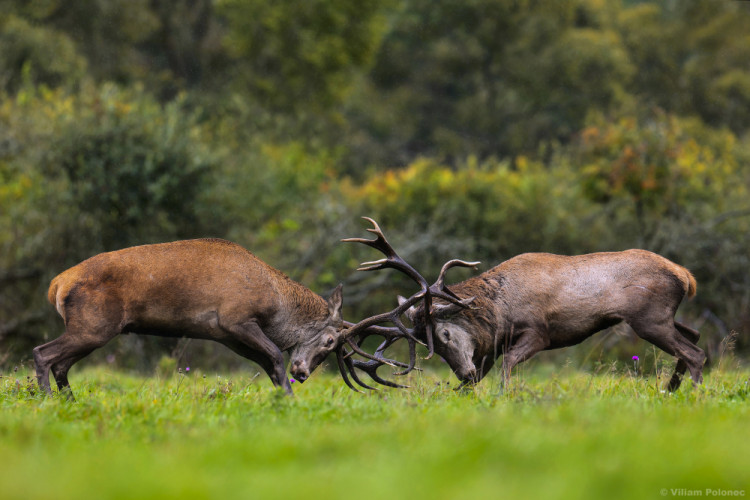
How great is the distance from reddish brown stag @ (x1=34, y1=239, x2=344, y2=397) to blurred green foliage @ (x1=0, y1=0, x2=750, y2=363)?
258 centimetres

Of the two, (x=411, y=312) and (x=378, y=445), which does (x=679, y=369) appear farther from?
(x=378, y=445)

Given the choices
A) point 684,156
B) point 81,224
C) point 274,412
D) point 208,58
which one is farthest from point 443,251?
point 208,58

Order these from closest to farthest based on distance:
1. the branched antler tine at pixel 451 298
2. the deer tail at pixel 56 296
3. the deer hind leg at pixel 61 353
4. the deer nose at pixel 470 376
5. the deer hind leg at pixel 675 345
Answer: the deer hind leg at pixel 61 353 → the deer tail at pixel 56 296 → the deer hind leg at pixel 675 345 → the deer nose at pixel 470 376 → the branched antler tine at pixel 451 298

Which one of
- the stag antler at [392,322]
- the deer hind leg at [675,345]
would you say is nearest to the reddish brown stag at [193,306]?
the stag antler at [392,322]

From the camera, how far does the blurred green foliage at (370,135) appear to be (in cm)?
1789

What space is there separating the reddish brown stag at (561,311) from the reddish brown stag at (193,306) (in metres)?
1.18

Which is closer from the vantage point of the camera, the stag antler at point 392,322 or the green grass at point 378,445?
the green grass at point 378,445

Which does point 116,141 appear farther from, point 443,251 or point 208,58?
point 208,58

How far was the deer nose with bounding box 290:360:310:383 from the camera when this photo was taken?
942 centimetres

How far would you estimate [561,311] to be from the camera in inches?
362

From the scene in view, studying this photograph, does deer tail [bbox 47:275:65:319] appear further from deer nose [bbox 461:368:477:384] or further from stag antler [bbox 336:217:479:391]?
deer nose [bbox 461:368:477:384]

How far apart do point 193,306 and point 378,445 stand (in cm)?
391

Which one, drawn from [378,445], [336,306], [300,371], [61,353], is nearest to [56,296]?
[61,353]

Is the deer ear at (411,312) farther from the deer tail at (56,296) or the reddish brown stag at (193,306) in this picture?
the deer tail at (56,296)
